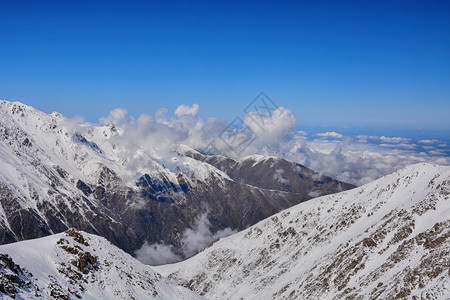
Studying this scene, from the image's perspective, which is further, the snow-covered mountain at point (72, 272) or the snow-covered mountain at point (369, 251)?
the snow-covered mountain at point (369, 251)

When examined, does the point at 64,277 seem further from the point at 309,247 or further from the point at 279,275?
the point at 309,247

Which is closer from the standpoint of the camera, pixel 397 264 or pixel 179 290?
pixel 397 264

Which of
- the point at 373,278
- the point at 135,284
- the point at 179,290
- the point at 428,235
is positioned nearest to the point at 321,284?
the point at 373,278

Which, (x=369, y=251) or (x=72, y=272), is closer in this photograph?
(x=72, y=272)

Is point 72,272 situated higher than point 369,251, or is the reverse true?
point 72,272
